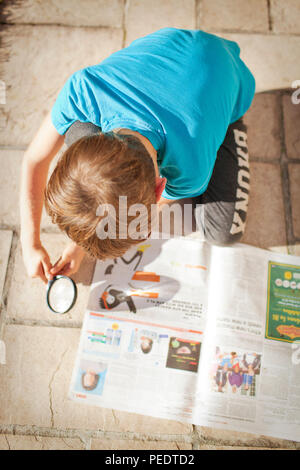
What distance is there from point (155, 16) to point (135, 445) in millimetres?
1350

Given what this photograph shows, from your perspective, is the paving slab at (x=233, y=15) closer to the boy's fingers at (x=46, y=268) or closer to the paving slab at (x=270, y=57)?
the paving slab at (x=270, y=57)

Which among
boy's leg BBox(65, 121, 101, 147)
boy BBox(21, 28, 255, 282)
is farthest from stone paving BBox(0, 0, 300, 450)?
boy's leg BBox(65, 121, 101, 147)

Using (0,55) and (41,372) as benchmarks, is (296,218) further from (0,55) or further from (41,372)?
(0,55)

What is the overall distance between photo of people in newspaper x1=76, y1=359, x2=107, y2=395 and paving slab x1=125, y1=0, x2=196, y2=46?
1.04 metres

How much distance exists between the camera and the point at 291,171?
98cm

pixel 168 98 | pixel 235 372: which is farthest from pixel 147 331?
pixel 168 98

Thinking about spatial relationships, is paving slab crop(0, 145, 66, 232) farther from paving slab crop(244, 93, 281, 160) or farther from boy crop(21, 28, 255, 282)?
paving slab crop(244, 93, 281, 160)

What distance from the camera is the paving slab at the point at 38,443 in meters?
0.80

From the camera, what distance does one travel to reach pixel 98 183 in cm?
43

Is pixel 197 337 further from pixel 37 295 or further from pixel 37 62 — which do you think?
pixel 37 62

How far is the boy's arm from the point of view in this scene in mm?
696

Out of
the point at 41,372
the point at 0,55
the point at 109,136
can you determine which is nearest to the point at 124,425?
the point at 41,372

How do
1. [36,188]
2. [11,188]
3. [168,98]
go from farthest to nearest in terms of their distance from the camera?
1. [11,188]
2. [36,188]
3. [168,98]

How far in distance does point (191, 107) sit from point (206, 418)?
0.74 meters
